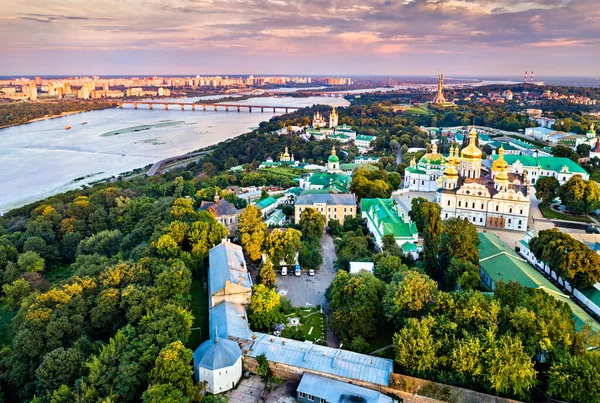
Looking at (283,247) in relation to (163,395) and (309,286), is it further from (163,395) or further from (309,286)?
(163,395)

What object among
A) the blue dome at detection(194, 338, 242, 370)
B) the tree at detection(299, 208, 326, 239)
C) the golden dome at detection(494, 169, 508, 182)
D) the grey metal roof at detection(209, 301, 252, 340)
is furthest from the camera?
the golden dome at detection(494, 169, 508, 182)

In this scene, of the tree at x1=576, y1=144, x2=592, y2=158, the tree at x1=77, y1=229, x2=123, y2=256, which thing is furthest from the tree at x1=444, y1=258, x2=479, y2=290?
the tree at x1=576, y1=144, x2=592, y2=158

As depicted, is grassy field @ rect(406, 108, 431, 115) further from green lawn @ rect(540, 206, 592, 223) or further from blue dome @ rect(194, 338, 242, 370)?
blue dome @ rect(194, 338, 242, 370)

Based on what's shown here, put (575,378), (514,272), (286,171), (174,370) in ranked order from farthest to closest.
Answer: (286,171), (514,272), (174,370), (575,378)

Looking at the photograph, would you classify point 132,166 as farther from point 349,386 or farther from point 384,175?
point 349,386

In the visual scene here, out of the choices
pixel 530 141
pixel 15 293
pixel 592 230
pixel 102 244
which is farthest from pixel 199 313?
pixel 530 141

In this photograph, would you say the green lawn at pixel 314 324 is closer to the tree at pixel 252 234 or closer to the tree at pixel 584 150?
the tree at pixel 252 234
